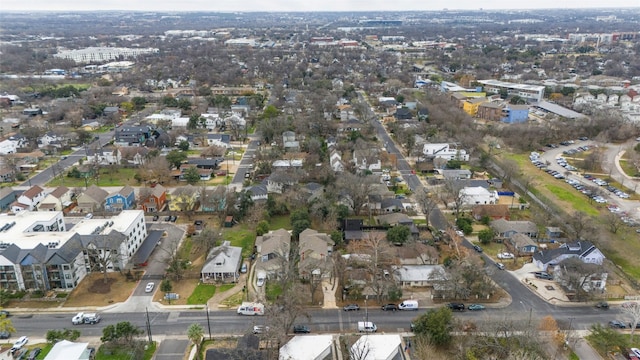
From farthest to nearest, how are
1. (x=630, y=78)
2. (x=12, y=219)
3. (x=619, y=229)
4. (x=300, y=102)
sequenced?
1. (x=630, y=78)
2. (x=300, y=102)
3. (x=619, y=229)
4. (x=12, y=219)

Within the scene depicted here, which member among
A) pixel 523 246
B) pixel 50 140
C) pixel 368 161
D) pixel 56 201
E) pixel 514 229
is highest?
pixel 50 140

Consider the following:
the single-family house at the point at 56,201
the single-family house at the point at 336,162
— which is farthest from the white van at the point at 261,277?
the single-family house at the point at 56,201

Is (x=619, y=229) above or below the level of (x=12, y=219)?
below

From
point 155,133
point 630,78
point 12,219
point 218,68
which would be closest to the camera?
point 12,219

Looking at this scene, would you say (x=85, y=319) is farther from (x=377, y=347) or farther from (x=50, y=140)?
(x=50, y=140)

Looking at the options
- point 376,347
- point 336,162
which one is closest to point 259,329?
point 376,347

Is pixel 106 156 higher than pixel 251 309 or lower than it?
higher

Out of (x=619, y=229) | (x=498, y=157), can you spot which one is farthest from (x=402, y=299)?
(x=498, y=157)

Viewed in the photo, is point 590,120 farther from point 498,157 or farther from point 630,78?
point 630,78

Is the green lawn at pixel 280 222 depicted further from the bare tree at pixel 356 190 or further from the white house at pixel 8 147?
the white house at pixel 8 147
